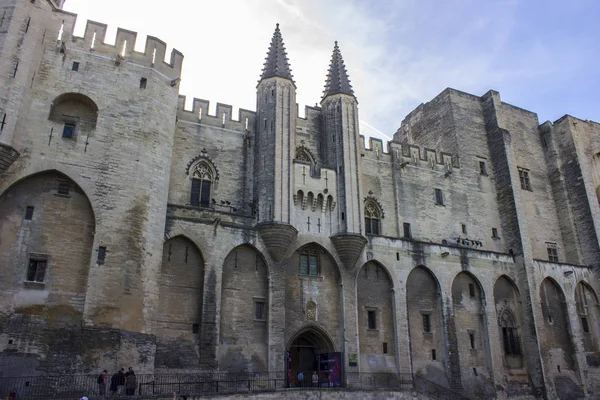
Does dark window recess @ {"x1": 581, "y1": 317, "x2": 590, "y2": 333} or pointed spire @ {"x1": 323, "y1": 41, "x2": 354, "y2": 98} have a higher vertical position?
pointed spire @ {"x1": 323, "y1": 41, "x2": 354, "y2": 98}

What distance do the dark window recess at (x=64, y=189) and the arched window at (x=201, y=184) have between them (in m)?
5.99

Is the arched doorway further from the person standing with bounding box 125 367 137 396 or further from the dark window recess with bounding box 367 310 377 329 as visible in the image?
the person standing with bounding box 125 367 137 396

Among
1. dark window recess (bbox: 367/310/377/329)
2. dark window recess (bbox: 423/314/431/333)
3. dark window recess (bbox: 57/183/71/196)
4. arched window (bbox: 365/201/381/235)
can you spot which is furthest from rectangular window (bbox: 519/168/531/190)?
dark window recess (bbox: 57/183/71/196)

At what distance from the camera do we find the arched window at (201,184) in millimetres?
24406

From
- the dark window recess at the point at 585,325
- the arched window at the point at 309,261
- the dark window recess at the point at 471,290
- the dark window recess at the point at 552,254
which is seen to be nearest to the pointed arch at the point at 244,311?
the arched window at the point at 309,261

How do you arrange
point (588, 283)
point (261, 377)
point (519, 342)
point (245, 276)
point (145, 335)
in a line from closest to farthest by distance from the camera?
point (145, 335) → point (261, 377) → point (245, 276) → point (519, 342) → point (588, 283)

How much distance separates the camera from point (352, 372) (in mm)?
23141

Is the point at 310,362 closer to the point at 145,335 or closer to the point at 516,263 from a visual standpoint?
the point at 145,335

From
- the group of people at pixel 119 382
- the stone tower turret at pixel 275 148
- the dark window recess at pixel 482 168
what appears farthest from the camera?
the dark window recess at pixel 482 168

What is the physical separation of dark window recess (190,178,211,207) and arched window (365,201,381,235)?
9131mm

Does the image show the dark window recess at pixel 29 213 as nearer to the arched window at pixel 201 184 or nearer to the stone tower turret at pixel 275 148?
the arched window at pixel 201 184

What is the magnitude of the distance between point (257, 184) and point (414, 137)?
18.0 meters

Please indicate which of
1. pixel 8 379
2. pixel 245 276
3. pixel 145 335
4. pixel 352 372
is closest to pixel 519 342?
pixel 352 372

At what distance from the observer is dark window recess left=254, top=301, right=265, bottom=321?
74.1 feet
